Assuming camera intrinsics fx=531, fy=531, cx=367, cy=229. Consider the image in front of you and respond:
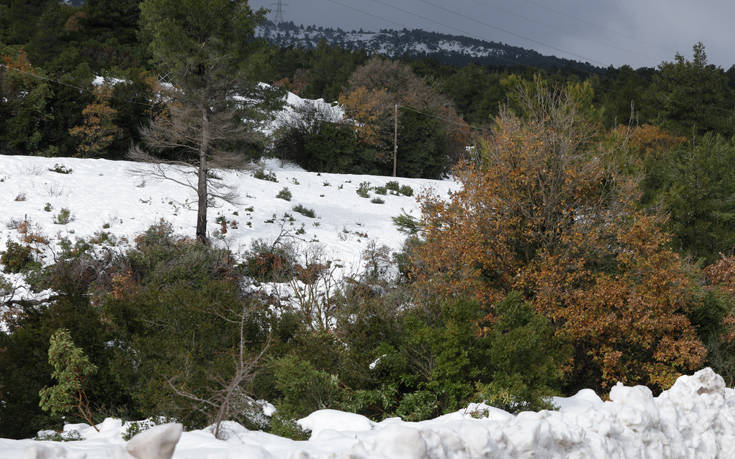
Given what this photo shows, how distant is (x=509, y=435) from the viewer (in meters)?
4.64

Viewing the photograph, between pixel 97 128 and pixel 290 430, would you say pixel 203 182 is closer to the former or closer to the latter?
pixel 97 128

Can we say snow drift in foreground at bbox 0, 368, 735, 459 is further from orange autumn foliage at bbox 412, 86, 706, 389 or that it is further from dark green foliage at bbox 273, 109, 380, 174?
dark green foliage at bbox 273, 109, 380, 174

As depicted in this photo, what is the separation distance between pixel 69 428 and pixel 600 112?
1511 cm

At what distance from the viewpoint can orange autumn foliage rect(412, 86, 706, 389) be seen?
9.63m

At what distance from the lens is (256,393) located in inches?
291

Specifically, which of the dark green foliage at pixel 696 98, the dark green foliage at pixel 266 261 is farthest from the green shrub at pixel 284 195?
the dark green foliage at pixel 696 98

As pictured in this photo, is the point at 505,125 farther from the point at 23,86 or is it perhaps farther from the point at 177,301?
the point at 23,86

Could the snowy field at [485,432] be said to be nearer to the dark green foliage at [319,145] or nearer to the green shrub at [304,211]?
the green shrub at [304,211]

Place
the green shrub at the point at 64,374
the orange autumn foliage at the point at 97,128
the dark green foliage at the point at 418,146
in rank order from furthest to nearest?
1. the dark green foliage at the point at 418,146
2. the orange autumn foliage at the point at 97,128
3. the green shrub at the point at 64,374

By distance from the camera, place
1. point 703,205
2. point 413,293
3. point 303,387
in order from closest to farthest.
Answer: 1. point 303,387
2. point 413,293
3. point 703,205

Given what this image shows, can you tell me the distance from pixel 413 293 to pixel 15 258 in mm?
10464

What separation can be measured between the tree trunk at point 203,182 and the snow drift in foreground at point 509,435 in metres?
11.3

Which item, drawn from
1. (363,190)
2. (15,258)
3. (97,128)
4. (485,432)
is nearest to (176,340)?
(485,432)

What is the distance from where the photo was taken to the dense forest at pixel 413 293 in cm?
670
